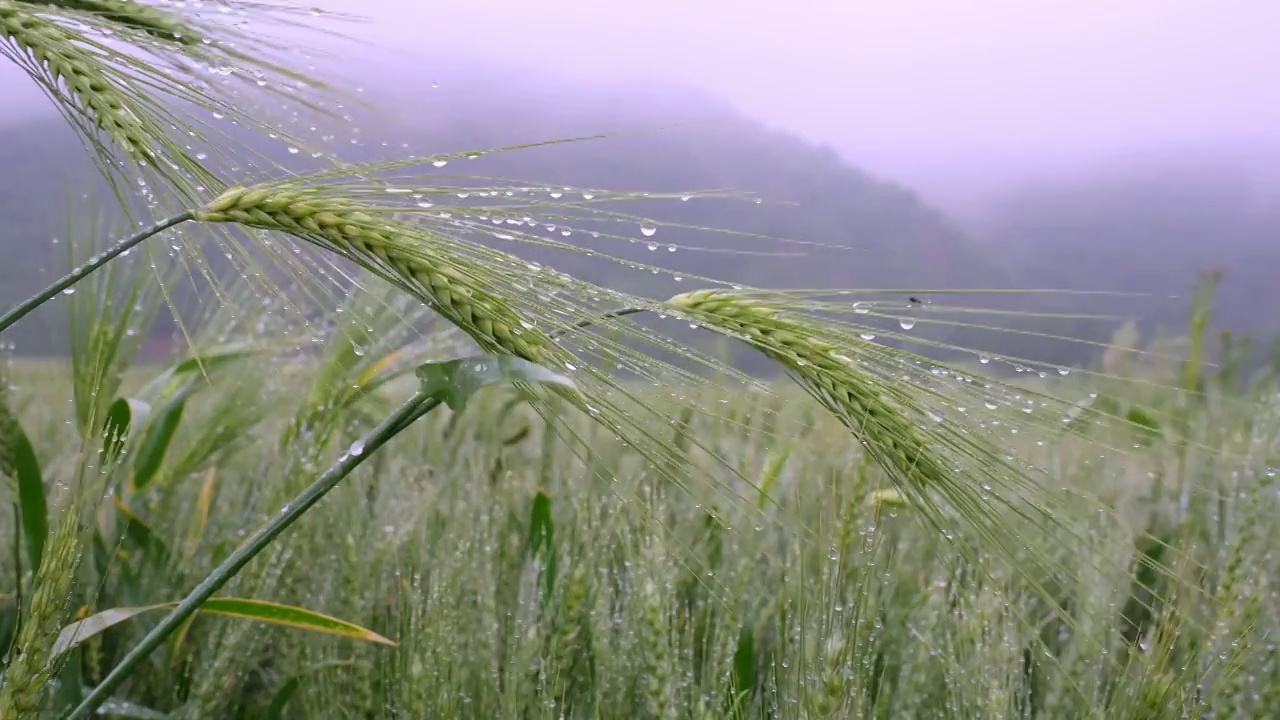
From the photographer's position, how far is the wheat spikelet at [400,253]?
0.58 m

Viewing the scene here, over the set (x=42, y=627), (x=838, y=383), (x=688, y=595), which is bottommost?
(x=688, y=595)

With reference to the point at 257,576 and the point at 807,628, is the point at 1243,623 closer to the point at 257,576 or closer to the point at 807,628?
the point at 807,628

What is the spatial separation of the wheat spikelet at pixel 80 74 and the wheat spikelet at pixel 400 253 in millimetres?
184

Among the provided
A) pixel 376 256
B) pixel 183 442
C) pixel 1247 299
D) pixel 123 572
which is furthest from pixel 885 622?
pixel 1247 299

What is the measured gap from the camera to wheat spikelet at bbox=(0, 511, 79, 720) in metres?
0.52

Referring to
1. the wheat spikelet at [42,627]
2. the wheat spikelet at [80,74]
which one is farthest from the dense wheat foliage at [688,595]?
the wheat spikelet at [80,74]

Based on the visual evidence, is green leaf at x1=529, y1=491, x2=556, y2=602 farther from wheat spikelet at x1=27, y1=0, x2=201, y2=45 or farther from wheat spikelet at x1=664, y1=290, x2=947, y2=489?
wheat spikelet at x1=27, y1=0, x2=201, y2=45

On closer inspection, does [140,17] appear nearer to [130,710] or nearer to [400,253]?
[400,253]

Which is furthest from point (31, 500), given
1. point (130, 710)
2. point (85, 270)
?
point (85, 270)

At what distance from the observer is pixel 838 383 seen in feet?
2.01

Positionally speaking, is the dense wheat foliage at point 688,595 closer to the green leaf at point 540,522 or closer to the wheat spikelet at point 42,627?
the green leaf at point 540,522

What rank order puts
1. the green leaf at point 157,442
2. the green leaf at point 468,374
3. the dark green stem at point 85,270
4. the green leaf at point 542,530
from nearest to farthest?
the green leaf at point 468,374 → the dark green stem at point 85,270 → the green leaf at point 542,530 → the green leaf at point 157,442

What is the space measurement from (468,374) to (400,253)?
12 cm

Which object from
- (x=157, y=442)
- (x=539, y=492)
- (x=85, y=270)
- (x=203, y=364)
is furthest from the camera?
(x=203, y=364)
